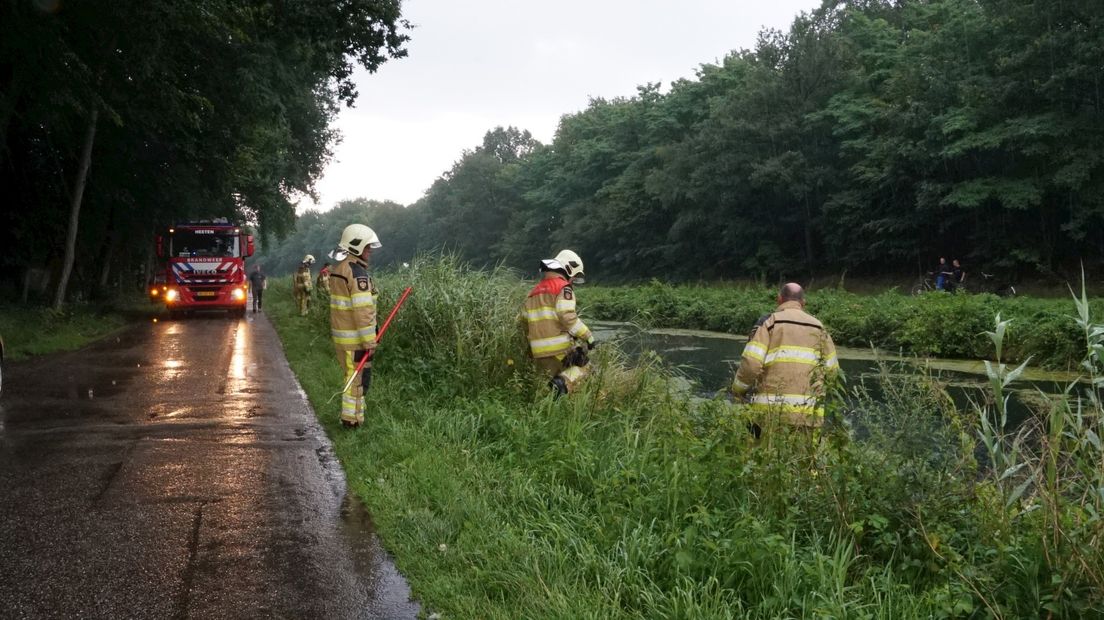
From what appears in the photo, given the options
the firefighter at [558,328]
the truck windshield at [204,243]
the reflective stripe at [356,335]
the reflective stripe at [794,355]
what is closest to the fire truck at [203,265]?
the truck windshield at [204,243]

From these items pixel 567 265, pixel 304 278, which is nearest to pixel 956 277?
pixel 304 278

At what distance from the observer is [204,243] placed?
90.5ft

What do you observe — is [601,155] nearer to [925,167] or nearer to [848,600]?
[925,167]

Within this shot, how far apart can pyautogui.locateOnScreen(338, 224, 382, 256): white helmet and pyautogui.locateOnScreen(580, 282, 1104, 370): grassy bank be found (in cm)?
308

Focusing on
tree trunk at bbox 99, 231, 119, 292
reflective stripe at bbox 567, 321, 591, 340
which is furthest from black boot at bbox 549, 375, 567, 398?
tree trunk at bbox 99, 231, 119, 292

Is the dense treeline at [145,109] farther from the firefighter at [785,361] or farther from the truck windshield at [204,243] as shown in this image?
the firefighter at [785,361]

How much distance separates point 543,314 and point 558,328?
198 mm

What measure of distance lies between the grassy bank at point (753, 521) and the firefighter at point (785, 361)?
275 millimetres

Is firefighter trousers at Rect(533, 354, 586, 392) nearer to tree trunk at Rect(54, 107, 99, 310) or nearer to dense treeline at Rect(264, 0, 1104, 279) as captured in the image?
dense treeline at Rect(264, 0, 1104, 279)

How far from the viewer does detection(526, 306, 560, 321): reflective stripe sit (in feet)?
28.8

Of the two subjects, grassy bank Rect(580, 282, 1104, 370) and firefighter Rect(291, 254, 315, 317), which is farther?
firefighter Rect(291, 254, 315, 317)

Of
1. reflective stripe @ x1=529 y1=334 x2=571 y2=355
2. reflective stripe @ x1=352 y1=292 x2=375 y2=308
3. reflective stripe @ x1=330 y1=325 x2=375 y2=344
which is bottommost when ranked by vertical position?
reflective stripe @ x1=529 y1=334 x2=571 y2=355

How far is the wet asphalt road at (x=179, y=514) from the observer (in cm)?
432

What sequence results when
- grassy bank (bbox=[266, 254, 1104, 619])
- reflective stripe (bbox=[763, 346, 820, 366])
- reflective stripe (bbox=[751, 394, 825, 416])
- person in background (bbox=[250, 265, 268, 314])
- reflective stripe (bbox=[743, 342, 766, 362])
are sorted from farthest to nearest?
person in background (bbox=[250, 265, 268, 314]) < reflective stripe (bbox=[743, 342, 766, 362]) < reflective stripe (bbox=[763, 346, 820, 366]) < reflective stripe (bbox=[751, 394, 825, 416]) < grassy bank (bbox=[266, 254, 1104, 619])
